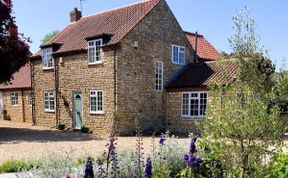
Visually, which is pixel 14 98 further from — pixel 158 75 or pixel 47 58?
pixel 158 75

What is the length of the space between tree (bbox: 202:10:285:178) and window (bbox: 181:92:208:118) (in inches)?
522

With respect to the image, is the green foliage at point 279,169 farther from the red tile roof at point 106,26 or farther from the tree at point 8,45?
the tree at point 8,45

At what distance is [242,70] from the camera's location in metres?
5.20

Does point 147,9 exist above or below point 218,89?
above

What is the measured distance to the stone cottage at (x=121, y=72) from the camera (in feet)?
59.5

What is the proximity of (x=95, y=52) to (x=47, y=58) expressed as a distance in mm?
5269

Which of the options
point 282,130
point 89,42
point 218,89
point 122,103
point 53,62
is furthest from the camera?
point 53,62

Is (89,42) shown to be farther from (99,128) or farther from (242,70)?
(242,70)

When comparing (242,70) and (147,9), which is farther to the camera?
(147,9)

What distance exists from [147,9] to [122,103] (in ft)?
21.0

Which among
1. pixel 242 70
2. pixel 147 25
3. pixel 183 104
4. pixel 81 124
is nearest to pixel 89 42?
pixel 147 25

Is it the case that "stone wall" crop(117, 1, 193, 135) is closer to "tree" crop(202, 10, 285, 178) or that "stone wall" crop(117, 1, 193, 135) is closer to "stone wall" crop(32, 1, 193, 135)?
"stone wall" crop(32, 1, 193, 135)

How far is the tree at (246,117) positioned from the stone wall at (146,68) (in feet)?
39.6

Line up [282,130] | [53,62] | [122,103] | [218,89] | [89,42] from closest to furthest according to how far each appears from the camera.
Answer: [282,130], [218,89], [122,103], [89,42], [53,62]
